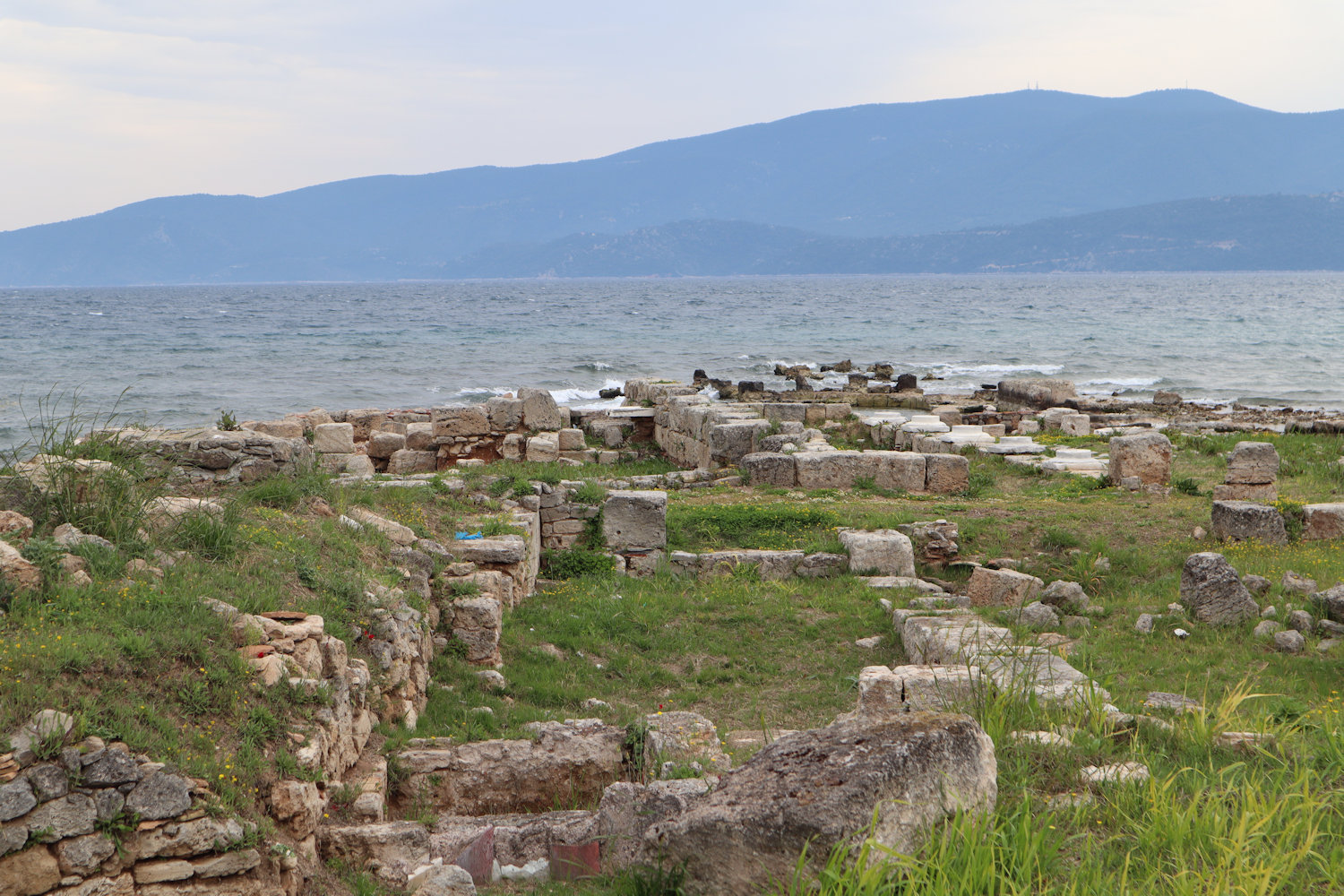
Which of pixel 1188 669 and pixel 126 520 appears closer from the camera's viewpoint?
pixel 126 520

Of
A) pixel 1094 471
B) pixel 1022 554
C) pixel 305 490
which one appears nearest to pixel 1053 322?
pixel 1094 471

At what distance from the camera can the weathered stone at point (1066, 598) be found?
32.4 ft

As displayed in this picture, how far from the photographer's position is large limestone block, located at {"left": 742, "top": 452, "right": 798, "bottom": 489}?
1506 cm

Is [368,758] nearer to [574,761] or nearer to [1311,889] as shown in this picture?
[574,761]

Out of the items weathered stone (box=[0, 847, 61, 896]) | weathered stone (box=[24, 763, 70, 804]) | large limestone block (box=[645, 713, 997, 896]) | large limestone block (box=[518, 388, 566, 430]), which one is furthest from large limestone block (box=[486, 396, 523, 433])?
large limestone block (box=[645, 713, 997, 896])

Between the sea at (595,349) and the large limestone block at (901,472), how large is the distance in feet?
37.9

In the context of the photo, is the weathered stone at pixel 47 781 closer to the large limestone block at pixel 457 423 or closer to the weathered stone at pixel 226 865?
the weathered stone at pixel 226 865

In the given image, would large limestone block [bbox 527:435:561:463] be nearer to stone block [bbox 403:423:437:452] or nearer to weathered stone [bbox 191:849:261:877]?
stone block [bbox 403:423:437:452]

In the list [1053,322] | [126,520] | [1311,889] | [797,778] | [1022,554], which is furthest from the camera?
[1053,322]

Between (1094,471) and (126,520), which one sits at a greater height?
(126,520)

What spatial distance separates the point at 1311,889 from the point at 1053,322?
234 ft

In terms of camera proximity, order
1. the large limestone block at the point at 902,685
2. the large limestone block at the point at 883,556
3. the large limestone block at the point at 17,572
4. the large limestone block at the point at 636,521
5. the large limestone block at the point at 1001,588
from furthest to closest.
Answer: the large limestone block at the point at 636,521, the large limestone block at the point at 883,556, the large limestone block at the point at 1001,588, the large limestone block at the point at 902,685, the large limestone block at the point at 17,572

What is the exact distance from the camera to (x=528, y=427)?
64.8ft

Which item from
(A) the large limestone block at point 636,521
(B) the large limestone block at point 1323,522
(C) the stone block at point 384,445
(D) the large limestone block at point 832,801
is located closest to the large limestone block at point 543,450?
(C) the stone block at point 384,445
